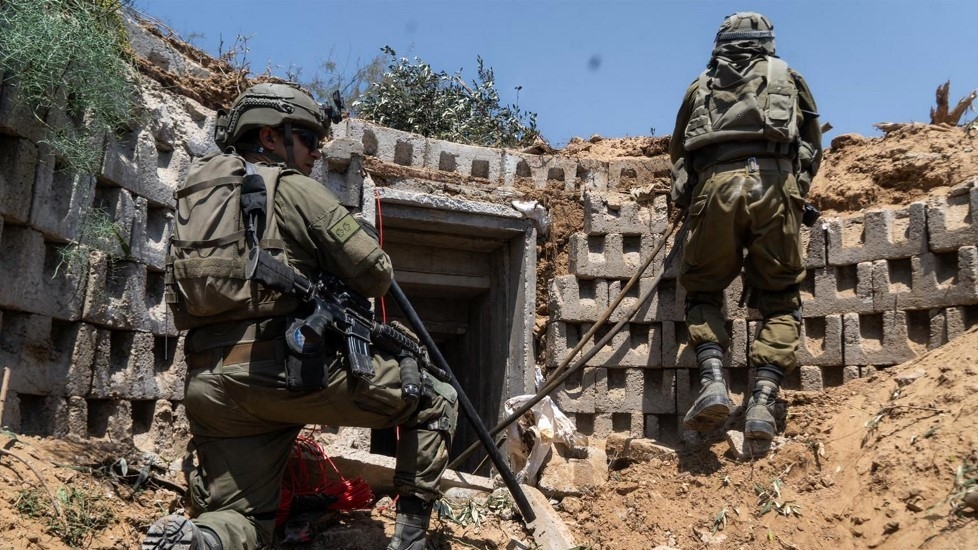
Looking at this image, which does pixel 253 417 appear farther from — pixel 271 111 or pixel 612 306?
pixel 612 306

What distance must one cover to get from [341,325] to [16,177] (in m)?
1.56

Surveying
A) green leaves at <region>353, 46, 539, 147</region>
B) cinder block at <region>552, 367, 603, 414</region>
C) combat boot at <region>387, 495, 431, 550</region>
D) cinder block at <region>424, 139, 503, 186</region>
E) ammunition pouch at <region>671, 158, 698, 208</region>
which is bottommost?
combat boot at <region>387, 495, 431, 550</region>

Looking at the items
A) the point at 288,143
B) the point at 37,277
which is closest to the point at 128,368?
the point at 37,277

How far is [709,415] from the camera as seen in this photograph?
505 centimetres

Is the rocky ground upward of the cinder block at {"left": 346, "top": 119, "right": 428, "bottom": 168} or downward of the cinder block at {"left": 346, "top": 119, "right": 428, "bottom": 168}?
downward

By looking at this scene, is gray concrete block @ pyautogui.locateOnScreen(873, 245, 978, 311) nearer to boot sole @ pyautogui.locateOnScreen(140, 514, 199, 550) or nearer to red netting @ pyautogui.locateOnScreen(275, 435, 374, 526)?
red netting @ pyautogui.locateOnScreen(275, 435, 374, 526)

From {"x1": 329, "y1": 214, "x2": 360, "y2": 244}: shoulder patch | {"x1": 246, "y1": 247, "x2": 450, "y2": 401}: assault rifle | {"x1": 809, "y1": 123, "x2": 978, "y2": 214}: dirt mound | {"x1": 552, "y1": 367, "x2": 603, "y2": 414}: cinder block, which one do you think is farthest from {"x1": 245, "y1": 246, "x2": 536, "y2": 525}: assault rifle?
{"x1": 809, "y1": 123, "x2": 978, "y2": 214}: dirt mound

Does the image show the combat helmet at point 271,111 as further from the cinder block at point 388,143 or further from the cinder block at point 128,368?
the cinder block at point 388,143

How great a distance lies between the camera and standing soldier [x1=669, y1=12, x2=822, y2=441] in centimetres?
508

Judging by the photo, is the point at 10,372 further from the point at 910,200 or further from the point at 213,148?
the point at 910,200

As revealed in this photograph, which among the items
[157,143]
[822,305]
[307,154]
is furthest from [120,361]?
[822,305]

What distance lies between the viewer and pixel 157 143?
4.77 meters

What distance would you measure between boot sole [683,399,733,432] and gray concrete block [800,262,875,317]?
41.1 inches

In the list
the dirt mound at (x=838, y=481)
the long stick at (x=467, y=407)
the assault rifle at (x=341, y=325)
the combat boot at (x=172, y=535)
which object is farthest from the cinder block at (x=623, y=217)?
the combat boot at (x=172, y=535)
